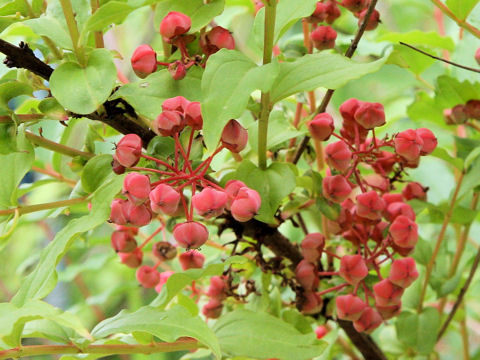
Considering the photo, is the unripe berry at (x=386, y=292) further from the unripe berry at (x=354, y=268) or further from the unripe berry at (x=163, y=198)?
the unripe berry at (x=163, y=198)

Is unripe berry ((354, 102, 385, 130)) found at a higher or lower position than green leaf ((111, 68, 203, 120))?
lower

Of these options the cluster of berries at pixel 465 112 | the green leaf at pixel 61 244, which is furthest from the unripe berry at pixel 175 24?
the cluster of berries at pixel 465 112

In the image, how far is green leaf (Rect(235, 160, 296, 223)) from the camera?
455 mm

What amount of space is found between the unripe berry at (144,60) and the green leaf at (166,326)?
0.16 meters

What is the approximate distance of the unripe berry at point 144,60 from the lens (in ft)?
1.50

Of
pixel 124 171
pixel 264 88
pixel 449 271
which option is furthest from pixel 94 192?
pixel 449 271

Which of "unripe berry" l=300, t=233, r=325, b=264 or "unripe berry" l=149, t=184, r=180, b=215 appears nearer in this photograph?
"unripe berry" l=149, t=184, r=180, b=215

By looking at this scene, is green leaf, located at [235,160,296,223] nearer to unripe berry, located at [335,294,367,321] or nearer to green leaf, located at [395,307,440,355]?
unripe berry, located at [335,294,367,321]

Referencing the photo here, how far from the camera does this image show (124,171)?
452 mm

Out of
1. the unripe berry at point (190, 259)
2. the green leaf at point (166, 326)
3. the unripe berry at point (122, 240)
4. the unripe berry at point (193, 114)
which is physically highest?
the unripe berry at point (193, 114)

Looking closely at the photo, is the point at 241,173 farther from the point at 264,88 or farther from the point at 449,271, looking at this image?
the point at 449,271

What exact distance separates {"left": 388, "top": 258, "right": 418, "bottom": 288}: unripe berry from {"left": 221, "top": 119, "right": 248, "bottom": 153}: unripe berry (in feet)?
0.60

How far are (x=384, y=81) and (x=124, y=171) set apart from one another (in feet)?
1.70

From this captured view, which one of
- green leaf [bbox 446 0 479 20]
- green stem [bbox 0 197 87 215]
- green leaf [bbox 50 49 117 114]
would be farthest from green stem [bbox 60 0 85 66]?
green leaf [bbox 446 0 479 20]
